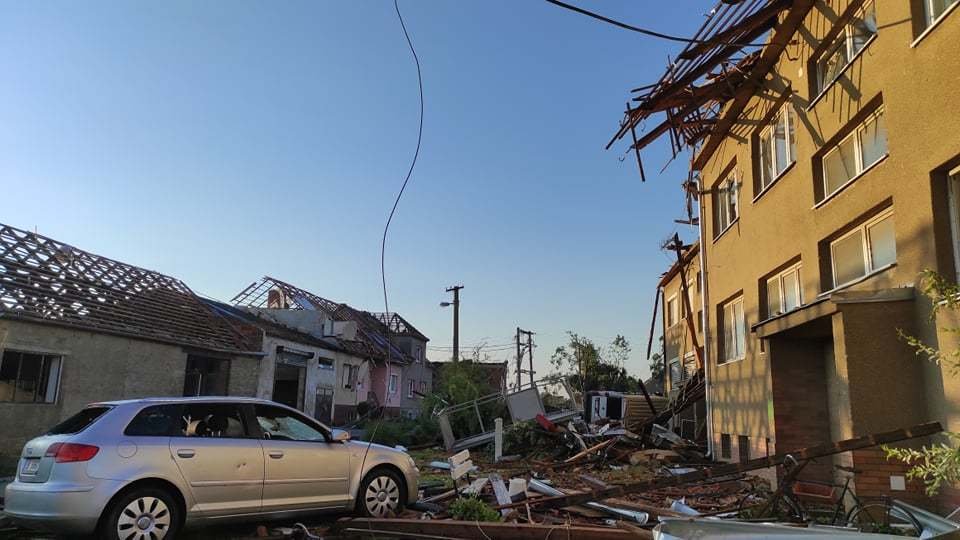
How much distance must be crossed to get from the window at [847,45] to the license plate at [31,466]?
1128 cm

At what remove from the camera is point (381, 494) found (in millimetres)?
8789

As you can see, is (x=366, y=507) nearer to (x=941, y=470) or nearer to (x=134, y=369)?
(x=941, y=470)

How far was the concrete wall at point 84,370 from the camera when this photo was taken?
1672cm

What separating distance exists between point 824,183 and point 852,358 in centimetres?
371

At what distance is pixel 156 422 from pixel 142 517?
3.35 feet

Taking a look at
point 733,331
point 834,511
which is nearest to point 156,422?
point 834,511

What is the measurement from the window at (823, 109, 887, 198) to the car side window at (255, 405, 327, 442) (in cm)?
824

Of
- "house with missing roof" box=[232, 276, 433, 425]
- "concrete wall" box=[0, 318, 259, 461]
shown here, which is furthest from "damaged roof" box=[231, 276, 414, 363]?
"concrete wall" box=[0, 318, 259, 461]

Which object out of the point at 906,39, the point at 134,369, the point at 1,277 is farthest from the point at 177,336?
the point at 906,39

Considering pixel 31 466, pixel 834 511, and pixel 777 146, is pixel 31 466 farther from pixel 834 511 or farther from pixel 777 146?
pixel 777 146

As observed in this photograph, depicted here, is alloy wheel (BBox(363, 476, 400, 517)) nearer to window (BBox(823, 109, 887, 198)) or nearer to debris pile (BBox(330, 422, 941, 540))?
debris pile (BBox(330, 422, 941, 540))

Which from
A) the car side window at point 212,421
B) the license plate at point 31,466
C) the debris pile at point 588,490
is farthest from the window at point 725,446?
the license plate at point 31,466

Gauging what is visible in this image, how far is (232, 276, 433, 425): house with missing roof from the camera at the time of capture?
119 feet

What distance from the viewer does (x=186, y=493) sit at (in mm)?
7180
